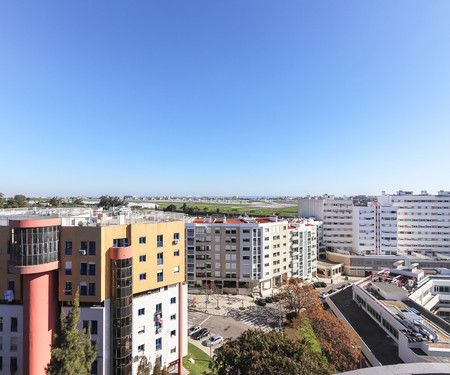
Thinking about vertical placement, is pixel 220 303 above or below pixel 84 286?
below

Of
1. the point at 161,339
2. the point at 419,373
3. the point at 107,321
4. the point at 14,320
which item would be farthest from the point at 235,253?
the point at 419,373

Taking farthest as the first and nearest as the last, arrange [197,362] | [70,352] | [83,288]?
[197,362] < [83,288] < [70,352]

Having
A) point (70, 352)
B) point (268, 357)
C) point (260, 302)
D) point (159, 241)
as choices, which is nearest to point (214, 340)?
point (260, 302)

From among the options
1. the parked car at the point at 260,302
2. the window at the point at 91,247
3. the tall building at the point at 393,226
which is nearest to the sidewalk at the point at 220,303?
the parked car at the point at 260,302

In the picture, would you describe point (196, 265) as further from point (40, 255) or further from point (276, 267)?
point (40, 255)

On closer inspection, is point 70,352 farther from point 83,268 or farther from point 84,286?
point 83,268

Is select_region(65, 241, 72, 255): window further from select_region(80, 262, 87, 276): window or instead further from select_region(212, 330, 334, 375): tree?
→ select_region(212, 330, 334, 375): tree

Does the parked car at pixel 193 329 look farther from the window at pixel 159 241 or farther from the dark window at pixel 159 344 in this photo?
the window at pixel 159 241
